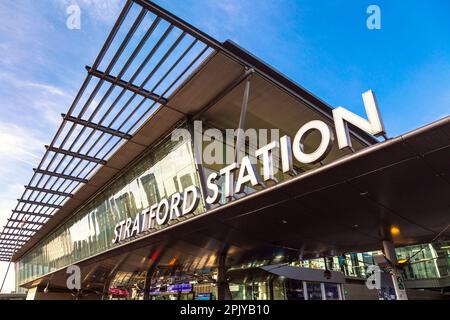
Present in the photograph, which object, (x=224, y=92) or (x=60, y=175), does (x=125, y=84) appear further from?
(x=60, y=175)

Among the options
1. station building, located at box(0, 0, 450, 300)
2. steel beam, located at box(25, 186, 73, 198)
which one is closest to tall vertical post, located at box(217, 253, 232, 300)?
station building, located at box(0, 0, 450, 300)

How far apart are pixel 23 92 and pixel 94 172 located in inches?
405

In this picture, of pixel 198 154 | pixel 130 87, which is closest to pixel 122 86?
pixel 130 87

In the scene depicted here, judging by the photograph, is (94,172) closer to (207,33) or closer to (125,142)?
(125,142)

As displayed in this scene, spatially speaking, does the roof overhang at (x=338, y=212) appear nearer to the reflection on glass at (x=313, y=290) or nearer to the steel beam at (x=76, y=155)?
the steel beam at (x=76, y=155)

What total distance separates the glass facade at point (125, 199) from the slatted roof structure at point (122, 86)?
218 cm

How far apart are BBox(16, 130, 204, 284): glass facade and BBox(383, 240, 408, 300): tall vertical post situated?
803 cm

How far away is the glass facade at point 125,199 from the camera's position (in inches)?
670

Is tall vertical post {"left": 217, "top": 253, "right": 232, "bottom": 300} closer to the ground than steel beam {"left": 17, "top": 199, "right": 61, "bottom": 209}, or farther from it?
closer to the ground

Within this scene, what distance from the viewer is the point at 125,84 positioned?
1375 centimetres

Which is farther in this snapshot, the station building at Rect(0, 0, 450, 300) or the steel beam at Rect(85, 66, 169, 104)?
the steel beam at Rect(85, 66, 169, 104)

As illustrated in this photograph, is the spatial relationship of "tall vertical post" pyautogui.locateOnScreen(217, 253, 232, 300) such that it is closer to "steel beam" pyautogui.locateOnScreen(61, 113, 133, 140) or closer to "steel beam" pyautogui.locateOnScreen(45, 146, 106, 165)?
"steel beam" pyautogui.locateOnScreen(61, 113, 133, 140)

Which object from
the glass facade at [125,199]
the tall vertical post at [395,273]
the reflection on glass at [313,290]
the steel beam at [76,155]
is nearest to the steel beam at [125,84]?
the glass facade at [125,199]

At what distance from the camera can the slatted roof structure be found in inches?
448
